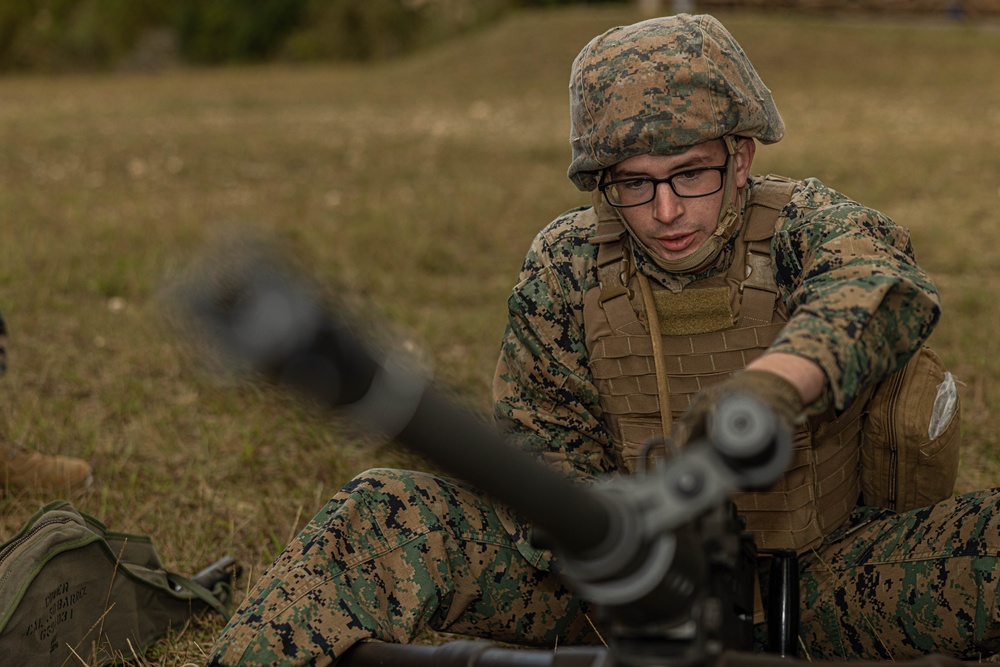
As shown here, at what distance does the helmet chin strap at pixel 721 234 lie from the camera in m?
2.95

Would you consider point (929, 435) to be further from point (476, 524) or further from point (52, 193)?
Result: point (52, 193)

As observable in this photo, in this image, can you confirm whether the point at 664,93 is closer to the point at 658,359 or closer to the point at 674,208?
the point at 674,208

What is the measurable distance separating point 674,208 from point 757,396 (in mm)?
1020

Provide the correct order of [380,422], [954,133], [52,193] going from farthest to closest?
[954,133] → [52,193] → [380,422]

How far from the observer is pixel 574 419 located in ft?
10.6

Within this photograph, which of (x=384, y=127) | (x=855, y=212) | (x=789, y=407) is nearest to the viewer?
(x=789, y=407)

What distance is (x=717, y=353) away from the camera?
305 centimetres

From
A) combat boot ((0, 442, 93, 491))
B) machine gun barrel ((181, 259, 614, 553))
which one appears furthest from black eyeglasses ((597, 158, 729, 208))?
combat boot ((0, 442, 93, 491))

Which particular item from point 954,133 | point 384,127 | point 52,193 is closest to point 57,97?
point 384,127

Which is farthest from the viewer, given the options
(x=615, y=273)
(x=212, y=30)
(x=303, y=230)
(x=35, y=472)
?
(x=212, y=30)

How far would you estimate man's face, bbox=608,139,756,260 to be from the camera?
9.54ft

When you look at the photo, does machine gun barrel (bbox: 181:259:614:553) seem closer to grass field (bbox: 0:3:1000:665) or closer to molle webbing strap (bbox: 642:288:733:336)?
grass field (bbox: 0:3:1000:665)

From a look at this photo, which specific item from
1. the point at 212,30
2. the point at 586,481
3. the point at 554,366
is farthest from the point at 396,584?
the point at 212,30

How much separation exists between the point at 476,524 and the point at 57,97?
22.2 meters
